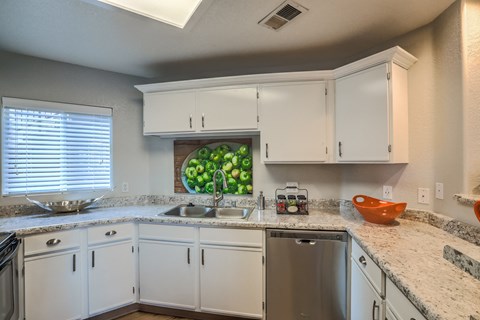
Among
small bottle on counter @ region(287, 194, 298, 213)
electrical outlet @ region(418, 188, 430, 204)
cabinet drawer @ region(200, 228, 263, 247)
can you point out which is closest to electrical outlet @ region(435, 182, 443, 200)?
electrical outlet @ region(418, 188, 430, 204)

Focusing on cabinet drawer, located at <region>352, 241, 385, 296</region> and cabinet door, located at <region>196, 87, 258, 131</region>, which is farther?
cabinet door, located at <region>196, 87, 258, 131</region>

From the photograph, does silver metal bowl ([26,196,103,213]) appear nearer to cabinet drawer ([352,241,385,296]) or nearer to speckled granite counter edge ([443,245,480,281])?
cabinet drawer ([352,241,385,296])

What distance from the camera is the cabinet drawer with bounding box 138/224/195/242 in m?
2.02

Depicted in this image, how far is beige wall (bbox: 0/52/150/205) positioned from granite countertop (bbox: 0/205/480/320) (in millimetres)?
466

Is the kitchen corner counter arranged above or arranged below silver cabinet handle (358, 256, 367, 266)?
above

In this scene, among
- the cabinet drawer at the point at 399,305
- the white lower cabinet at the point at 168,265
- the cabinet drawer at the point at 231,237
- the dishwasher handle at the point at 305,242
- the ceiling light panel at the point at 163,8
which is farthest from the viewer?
the white lower cabinet at the point at 168,265

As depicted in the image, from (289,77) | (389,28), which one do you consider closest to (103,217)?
(289,77)

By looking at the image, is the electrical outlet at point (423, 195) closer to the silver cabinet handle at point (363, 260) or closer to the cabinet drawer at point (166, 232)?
the silver cabinet handle at point (363, 260)

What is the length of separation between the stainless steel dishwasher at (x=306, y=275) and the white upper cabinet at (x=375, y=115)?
0.69m

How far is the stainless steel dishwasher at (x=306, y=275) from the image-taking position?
5.68 ft

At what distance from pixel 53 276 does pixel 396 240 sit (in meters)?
2.47

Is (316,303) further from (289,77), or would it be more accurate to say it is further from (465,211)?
(289,77)

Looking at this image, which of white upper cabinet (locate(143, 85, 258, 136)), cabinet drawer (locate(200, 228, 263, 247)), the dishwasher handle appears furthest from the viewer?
white upper cabinet (locate(143, 85, 258, 136))

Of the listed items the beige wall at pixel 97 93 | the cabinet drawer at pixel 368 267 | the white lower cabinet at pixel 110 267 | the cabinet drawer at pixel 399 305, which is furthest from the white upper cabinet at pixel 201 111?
the cabinet drawer at pixel 399 305
